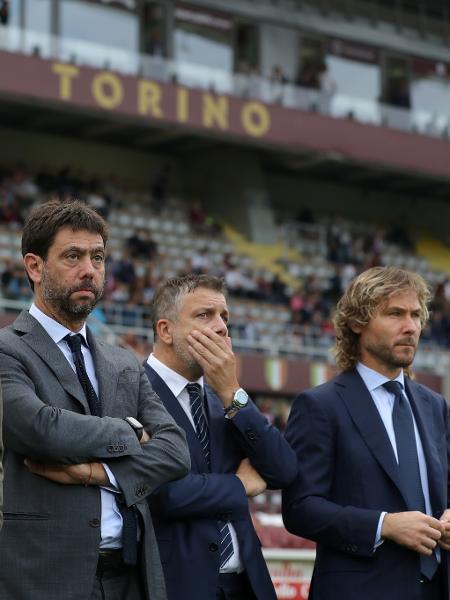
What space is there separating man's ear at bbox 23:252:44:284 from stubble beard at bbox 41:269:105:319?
0.11 feet

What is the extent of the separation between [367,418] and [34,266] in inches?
68.4

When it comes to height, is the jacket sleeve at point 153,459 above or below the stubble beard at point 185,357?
below

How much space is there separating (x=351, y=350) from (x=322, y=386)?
25 centimetres

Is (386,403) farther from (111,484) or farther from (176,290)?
(111,484)

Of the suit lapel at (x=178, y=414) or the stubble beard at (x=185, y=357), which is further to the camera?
the stubble beard at (x=185, y=357)

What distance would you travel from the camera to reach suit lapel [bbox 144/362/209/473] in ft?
20.2

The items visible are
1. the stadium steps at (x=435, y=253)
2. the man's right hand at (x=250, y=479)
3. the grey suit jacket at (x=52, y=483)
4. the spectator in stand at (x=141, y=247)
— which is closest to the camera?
the grey suit jacket at (x=52, y=483)

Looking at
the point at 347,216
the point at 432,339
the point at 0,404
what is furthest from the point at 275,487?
the point at 347,216

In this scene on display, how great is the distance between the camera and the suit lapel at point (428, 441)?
20.9 feet

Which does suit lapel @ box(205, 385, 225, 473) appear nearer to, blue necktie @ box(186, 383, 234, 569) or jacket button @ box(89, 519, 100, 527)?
blue necktie @ box(186, 383, 234, 569)

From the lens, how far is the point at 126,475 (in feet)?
17.6

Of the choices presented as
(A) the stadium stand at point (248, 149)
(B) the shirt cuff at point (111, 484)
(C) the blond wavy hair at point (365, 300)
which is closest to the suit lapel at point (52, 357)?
(B) the shirt cuff at point (111, 484)

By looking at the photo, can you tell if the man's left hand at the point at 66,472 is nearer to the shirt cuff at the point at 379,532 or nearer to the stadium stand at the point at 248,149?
the shirt cuff at the point at 379,532

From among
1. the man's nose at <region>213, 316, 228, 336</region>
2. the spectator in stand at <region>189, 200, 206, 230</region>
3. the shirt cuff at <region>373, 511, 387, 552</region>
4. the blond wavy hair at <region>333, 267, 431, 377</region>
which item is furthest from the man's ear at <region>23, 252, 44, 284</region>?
the spectator in stand at <region>189, 200, 206, 230</region>
